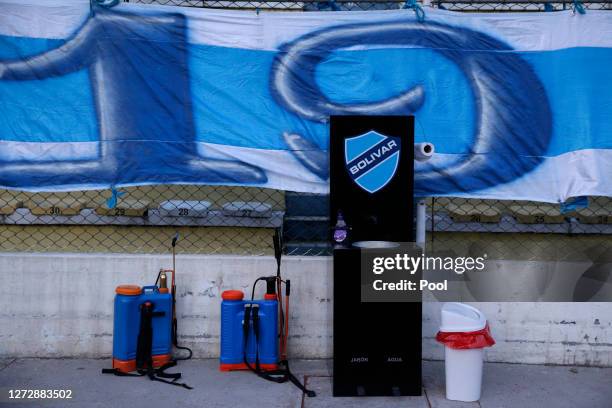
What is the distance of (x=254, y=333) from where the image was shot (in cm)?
627

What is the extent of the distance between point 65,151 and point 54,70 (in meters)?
0.74

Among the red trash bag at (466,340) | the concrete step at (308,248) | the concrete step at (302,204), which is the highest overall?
the concrete step at (302,204)

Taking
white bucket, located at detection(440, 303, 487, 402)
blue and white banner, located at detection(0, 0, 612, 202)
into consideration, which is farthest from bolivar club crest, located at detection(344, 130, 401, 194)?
white bucket, located at detection(440, 303, 487, 402)

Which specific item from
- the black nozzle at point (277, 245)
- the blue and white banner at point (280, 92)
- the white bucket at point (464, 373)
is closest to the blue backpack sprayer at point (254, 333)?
the black nozzle at point (277, 245)

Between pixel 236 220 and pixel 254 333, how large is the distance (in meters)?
1.69

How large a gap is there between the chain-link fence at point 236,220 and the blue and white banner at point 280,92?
0.99 meters

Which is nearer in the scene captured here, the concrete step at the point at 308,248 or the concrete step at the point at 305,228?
the concrete step at the point at 308,248

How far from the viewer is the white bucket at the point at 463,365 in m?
5.73

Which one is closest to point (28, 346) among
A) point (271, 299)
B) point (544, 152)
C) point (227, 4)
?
point (271, 299)

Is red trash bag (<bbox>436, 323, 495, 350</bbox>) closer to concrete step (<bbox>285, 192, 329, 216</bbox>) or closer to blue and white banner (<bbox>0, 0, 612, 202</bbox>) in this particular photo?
blue and white banner (<bbox>0, 0, 612, 202</bbox>)

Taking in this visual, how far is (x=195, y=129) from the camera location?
21.6ft

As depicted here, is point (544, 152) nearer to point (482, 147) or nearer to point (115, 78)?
point (482, 147)

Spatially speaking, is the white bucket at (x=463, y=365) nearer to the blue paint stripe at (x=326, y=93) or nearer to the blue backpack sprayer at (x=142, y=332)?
the blue paint stripe at (x=326, y=93)

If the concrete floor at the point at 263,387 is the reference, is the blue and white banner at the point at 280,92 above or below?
above
